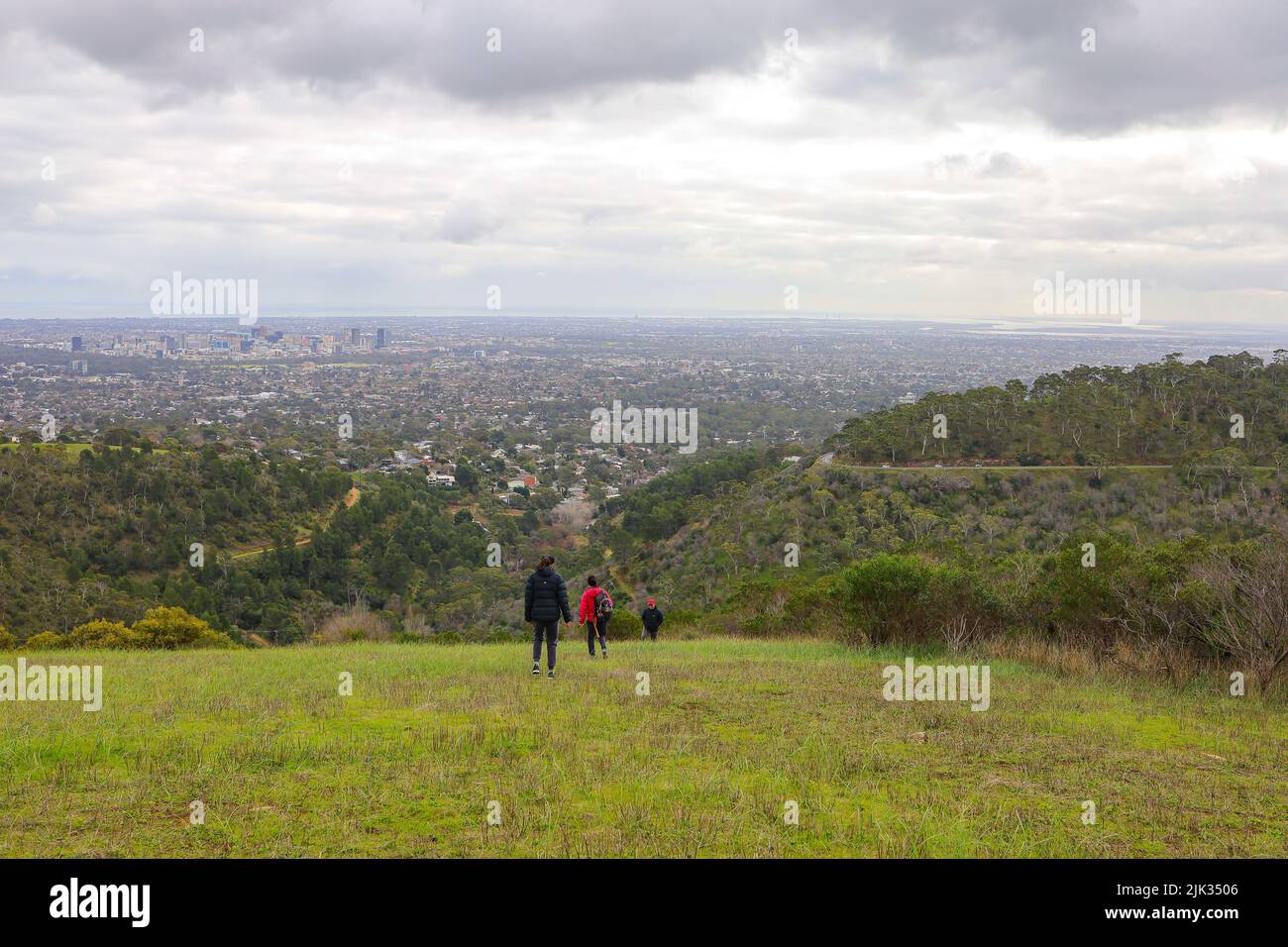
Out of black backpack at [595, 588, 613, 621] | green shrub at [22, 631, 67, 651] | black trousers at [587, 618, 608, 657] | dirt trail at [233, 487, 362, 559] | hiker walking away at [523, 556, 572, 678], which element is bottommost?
dirt trail at [233, 487, 362, 559]

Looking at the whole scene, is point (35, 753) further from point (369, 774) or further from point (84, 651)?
point (84, 651)

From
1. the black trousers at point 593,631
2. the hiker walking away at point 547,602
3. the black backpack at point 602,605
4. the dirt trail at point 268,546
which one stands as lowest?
the dirt trail at point 268,546

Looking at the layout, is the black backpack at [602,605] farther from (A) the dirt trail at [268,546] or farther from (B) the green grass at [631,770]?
(A) the dirt trail at [268,546]

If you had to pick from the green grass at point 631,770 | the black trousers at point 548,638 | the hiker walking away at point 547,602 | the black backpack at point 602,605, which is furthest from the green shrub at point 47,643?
the hiker walking away at point 547,602

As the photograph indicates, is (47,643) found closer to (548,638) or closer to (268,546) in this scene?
(548,638)

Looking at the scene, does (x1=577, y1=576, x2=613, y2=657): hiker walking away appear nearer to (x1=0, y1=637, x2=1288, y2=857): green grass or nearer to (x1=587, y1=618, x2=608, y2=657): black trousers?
(x1=587, y1=618, x2=608, y2=657): black trousers

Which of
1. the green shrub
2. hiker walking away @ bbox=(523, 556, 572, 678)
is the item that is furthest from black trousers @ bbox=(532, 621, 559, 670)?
the green shrub

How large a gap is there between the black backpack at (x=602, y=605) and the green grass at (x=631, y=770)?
2.34 meters

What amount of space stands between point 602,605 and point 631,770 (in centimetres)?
629

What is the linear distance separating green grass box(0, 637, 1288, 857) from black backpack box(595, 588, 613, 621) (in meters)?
2.34

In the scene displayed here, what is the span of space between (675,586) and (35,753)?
32375 mm

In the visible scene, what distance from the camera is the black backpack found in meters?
11.8

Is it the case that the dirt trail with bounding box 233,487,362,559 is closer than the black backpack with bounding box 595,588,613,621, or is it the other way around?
the black backpack with bounding box 595,588,613,621

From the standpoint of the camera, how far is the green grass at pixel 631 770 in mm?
4508
